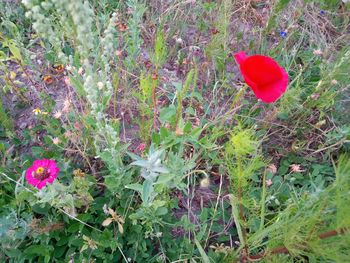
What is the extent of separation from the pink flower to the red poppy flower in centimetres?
70

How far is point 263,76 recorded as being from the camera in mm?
1161

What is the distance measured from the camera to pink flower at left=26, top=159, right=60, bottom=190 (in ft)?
3.87

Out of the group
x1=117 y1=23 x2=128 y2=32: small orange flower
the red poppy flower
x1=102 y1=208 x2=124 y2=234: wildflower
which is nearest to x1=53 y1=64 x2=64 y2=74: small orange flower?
x1=117 y1=23 x2=128 y2=32: small orange flower

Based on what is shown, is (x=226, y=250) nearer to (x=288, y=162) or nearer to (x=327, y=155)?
(x=288, y=162)

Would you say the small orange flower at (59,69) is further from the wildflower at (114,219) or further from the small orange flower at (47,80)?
the wildflower at (114,219)

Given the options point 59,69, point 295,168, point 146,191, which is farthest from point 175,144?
point 59,69

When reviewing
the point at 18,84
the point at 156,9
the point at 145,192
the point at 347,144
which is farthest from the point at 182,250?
the point at 156,9

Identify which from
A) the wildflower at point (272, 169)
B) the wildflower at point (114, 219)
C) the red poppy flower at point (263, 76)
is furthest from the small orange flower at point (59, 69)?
the wildflower at point (272, 169)

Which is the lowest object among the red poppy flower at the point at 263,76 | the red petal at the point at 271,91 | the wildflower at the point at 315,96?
the wildflower at the point at 315,96

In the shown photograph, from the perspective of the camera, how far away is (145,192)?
113cm

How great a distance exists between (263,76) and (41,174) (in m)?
0.78

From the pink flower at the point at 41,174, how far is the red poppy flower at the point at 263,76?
2.29ft

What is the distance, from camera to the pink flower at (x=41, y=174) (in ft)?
3.87

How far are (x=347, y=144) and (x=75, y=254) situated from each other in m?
1.18
